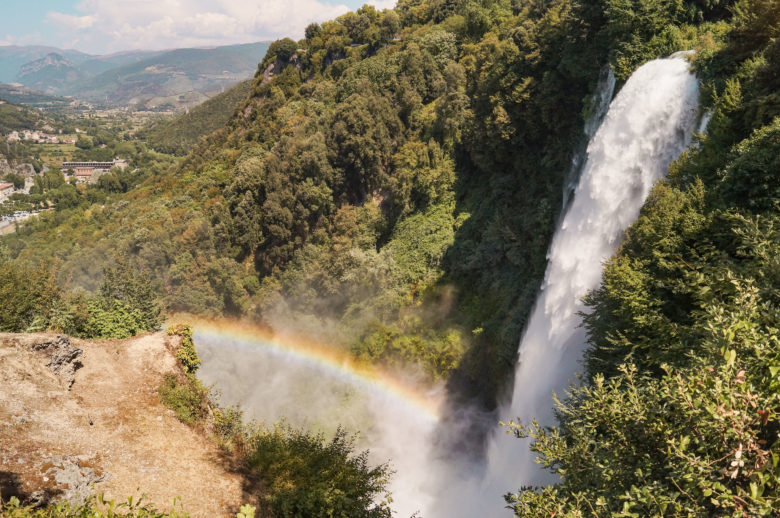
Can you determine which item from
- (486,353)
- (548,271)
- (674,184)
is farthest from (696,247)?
(486,353)

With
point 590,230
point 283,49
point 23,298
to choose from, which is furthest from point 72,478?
point 283,49

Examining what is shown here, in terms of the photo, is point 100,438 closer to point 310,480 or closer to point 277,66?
point 310,480

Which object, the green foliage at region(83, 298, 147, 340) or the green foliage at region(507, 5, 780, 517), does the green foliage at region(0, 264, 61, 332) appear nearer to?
the green foliage at region(83, 298, 147, 340)

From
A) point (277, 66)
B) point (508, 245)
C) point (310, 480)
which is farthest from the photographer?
point (277, 66)

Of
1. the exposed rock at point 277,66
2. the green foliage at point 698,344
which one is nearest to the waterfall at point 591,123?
the green foliage at point 698,344

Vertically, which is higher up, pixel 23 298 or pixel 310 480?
pixel 23 298

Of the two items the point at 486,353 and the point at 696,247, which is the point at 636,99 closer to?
the point at 696,247

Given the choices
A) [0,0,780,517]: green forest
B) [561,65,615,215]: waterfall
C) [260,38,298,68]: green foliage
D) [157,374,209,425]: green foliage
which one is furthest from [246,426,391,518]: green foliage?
[260,38,298,68]: green foliage
